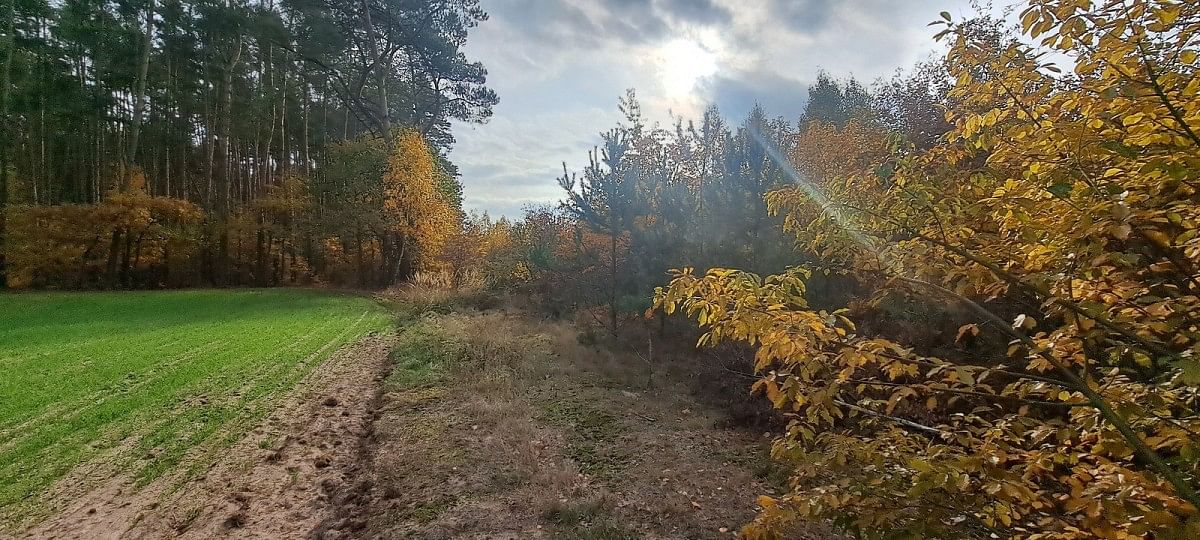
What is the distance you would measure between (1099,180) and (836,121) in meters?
29.8

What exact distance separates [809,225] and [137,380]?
906cm

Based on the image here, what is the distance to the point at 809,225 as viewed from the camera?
2287mm

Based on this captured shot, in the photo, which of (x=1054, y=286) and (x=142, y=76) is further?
(x=142, y=76)

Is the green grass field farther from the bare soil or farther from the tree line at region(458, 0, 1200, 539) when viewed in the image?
the tree line at region(458, 0, 1200, 539)

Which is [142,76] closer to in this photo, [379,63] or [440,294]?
[379,63]

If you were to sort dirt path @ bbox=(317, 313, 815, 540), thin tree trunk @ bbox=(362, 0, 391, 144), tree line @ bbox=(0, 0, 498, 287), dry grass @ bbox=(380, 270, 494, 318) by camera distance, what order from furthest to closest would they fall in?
thin tree trunk @ bbox=(362, 0, 391, 144) → tree line @ bbox=(0, 0, 498, 287) → dry grass @ bbox=(380, 270, 494, 318) → dirt path @ bbox=(317, 313, 815, 540)

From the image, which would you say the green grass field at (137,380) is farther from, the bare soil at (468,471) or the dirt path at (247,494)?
the bare soil at (468,471)

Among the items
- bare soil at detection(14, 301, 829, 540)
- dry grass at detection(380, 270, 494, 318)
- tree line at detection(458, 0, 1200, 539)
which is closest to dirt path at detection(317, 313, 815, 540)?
bare soil at detection(14, 301, 829, 540)

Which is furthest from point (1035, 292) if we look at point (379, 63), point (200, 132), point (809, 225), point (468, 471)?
point (200, 132)

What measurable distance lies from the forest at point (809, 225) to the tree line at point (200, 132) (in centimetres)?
14

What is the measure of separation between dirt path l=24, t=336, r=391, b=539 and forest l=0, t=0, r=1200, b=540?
3.53 m

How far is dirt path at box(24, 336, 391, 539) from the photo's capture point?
3881 millimetres

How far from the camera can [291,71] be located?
27297mm

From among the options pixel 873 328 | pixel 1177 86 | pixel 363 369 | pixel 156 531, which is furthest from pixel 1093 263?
pixel 363 369
